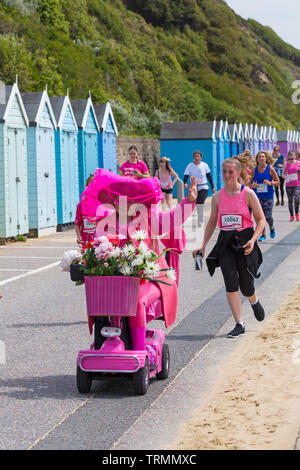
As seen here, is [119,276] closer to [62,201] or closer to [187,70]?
[62,201]

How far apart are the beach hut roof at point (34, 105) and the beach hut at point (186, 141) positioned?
1410 centimetres

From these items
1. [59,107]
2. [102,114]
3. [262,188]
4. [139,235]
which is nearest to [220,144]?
[102,114]

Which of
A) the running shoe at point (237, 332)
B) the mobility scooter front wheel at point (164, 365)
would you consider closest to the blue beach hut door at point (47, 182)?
the running shoe at point (237, 332)

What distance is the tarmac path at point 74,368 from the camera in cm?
545

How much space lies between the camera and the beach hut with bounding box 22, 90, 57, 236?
64.0ft

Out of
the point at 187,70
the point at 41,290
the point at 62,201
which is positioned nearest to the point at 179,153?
the point at 62,201

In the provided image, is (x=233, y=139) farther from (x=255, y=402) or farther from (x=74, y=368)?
(x=255, y=402)

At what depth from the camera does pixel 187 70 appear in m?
96.5

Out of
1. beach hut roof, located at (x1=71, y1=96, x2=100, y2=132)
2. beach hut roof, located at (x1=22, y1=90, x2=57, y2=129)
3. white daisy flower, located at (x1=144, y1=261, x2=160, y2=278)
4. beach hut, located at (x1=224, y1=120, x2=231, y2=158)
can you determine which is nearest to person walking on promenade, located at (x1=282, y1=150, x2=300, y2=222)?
beach hut roof, located at (x1=71, y1=96, x2=100, y2=132)

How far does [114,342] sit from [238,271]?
2.42 metres

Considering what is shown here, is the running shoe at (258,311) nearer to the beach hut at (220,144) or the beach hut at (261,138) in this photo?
the beach hut at (220,144)

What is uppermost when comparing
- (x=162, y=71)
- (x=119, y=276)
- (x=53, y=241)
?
(x=162, y=71)
